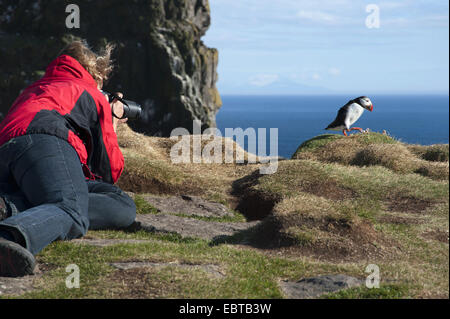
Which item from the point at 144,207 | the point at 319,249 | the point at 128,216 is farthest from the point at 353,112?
the point at 319,249

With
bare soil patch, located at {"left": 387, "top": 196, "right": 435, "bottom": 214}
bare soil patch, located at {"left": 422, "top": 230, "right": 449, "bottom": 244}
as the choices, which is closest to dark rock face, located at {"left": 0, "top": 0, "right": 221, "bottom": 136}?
bare soil patch, located at {"left": 387, "top": 196, "right": 435, "bottom": 214}

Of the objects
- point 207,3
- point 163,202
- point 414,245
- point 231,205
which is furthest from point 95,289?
point 207,3

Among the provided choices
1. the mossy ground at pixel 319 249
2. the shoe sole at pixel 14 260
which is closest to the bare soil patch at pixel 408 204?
the mossy ground at pixel 319 249

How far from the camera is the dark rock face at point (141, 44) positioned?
67.9 m

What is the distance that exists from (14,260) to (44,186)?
0.95 m

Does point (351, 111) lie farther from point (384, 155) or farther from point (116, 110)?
point (116, 110)

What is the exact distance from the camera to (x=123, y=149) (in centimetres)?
1588

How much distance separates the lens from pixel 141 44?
73.5 metres

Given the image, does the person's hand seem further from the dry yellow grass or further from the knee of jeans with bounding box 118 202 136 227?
the dry yellow grass

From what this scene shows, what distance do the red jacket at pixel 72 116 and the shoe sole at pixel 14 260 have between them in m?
1.53

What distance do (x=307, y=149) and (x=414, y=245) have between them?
9.72 metres

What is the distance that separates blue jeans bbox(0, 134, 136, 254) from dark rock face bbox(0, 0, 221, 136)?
197ft

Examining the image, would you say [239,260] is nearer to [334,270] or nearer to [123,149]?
[334,270]
